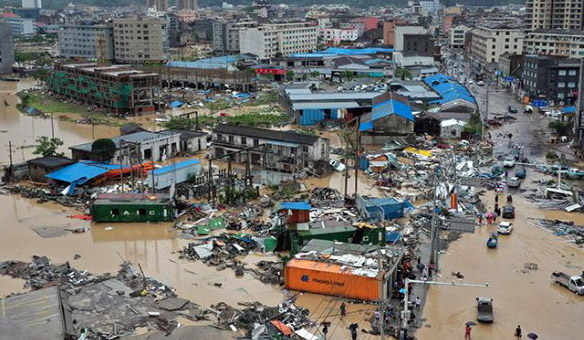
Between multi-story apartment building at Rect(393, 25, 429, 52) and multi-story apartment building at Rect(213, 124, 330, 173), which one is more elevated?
multi-story apartment building at Rect(393, 25, 429, 52)

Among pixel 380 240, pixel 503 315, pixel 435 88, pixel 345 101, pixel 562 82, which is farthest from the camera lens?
pixel 435 88

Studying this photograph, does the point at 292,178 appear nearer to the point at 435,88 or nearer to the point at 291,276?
the point at 291,276

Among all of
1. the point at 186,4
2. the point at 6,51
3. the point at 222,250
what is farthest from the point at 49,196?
the point at 186,4

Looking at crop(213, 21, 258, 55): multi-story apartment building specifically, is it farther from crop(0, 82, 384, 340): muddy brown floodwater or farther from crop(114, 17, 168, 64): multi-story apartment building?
crop(0, 82, 384, 340): muddy brown floodwater

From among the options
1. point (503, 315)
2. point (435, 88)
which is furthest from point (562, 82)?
point (503, 315)

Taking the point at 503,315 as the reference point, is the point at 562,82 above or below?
above

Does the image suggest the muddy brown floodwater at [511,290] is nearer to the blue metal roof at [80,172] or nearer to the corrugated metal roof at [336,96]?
the blue metal roof at [80,172]

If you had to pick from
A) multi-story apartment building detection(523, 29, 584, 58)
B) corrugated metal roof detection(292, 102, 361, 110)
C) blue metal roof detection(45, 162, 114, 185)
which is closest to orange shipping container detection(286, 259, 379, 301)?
blue metal roof detection(45, 162, 114, 185)
